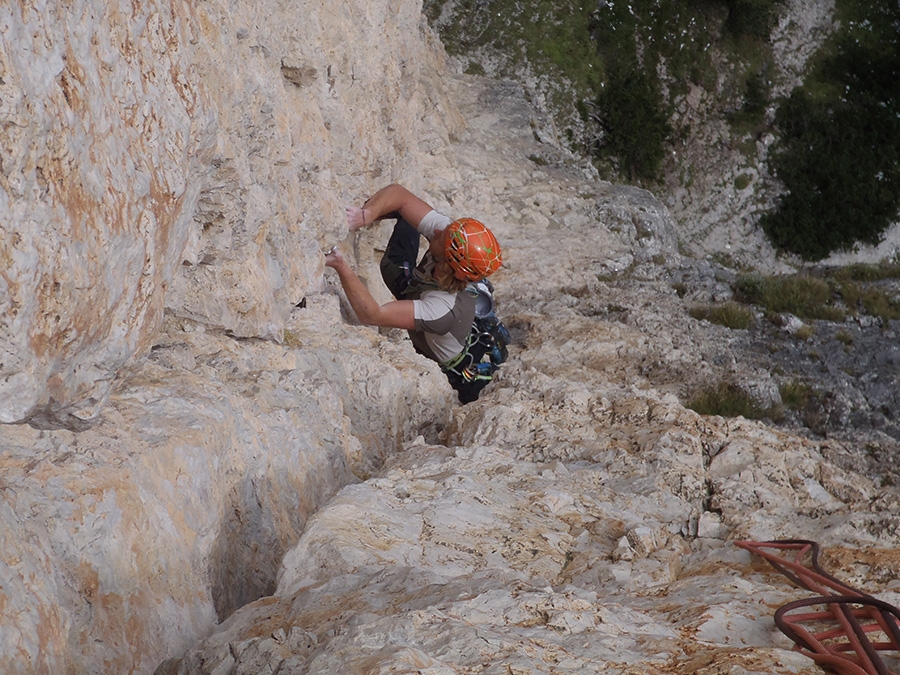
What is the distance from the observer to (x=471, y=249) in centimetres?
550

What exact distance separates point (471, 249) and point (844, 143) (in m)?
25.8

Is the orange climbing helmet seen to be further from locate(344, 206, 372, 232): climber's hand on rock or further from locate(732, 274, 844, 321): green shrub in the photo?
locate(732, 274, 844, 321): green shrub

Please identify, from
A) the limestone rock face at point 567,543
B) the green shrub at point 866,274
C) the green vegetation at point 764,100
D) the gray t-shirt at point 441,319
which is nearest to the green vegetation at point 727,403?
the limestone rock face at point 567,543

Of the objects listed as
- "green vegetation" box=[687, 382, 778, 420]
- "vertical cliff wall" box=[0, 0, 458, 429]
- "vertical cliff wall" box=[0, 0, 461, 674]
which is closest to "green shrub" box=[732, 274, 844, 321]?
"green vegetation" box=[687, 382, 778, 420]

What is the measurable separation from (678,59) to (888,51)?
776 centimetres

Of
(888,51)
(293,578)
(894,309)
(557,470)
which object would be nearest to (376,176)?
(557,470)

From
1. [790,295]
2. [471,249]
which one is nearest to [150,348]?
[471,249]

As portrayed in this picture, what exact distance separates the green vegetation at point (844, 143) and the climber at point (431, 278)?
22264 mm

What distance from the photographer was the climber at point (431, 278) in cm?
559

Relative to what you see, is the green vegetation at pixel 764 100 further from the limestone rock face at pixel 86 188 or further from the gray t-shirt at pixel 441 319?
the limestone rock face at pixel 86 188

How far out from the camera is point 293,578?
301 cm

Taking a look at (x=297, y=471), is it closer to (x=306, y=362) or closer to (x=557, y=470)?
(x=306, y=362)

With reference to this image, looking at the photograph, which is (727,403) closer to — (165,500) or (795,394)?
(795,394)

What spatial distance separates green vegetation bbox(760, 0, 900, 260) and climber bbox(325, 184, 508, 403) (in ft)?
73.0
